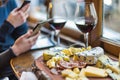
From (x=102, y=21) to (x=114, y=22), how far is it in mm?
850

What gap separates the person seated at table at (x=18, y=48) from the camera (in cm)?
125

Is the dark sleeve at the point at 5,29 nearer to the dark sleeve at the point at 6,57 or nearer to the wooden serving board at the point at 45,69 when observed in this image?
the dark sleeve at the point at 6,57

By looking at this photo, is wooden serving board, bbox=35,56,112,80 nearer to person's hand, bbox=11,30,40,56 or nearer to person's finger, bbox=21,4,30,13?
person's hand, bbox=11,30,40,56

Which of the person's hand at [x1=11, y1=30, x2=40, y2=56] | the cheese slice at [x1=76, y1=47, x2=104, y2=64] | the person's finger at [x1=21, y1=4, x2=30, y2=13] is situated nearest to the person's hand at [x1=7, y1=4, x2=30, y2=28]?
the person's finger at [x1=21, y1=4, x2=30, y2=13]

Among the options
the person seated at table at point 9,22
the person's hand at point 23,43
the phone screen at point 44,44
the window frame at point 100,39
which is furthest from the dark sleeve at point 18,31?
the window frame at point 100,39

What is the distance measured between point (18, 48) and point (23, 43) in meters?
0.04

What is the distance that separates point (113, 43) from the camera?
4.00 feet

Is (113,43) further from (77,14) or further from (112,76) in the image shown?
(112,76)

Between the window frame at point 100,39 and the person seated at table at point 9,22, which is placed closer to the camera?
the window frame at point 100,39

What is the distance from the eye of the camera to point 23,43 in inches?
50.7

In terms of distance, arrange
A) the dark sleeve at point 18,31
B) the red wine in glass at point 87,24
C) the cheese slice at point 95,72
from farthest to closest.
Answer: the dark sleeve at point 18,31 → the red wine in glass at point 87,24 → the cheese slice at point 95,72

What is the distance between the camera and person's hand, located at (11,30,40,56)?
127cm

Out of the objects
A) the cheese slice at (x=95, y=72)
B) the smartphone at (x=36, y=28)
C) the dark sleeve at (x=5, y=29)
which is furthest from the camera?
the dark sleeve at (x=5, y=29)

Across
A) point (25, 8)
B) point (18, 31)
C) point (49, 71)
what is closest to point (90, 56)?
point (49, 71)
